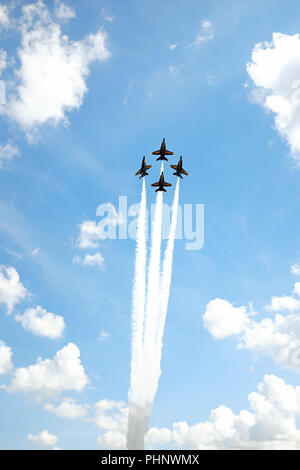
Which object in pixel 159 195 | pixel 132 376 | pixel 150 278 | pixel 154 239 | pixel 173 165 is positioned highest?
pixel 173 165

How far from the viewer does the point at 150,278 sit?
403 feet

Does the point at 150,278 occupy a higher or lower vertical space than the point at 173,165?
lower

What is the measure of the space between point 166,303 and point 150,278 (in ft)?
34.7
